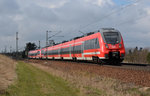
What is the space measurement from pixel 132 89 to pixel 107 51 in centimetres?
1082

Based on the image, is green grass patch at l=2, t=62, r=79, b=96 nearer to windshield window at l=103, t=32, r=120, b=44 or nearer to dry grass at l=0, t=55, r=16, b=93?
dry grass at l=0, t=55, r=16, b=93

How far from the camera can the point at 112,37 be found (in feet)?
74.0

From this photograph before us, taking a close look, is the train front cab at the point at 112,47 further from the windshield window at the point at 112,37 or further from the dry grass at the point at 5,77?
Result: the dry grass at the point at 5,77

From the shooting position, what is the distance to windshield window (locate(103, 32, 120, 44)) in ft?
72.7

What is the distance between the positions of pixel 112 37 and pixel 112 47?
1336mm

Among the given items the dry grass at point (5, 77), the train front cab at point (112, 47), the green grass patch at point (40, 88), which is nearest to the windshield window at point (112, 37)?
the train front cab at point (112, 47)

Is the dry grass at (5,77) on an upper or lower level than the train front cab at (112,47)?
lower

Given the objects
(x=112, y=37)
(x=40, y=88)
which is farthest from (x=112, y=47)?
(x=40, y=88)

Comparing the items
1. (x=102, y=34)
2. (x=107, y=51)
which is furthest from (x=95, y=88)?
(x=102, y=34)

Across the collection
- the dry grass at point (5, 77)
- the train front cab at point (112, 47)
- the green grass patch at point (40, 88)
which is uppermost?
the train front cab at point (112, 47)

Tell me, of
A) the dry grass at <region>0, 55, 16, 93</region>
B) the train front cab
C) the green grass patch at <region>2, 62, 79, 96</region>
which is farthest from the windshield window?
the dry grass at <region>0, 55, 16, 93</region>

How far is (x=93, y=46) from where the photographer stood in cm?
2506

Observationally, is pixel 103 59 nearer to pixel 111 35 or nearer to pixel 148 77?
pixel 111 35

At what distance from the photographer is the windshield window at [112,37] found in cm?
2215
